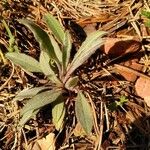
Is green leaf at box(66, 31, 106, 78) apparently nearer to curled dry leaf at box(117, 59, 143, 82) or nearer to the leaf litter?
the leaf litter

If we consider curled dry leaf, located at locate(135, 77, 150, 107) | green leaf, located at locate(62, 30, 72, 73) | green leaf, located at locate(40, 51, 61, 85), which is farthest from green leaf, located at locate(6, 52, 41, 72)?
curled dry leaf, located at locate(135, 77, 150, 107)

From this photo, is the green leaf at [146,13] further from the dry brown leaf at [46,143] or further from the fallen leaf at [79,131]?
the dry brown leaf at [46,143]

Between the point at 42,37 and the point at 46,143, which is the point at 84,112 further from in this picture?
the point at 42,37

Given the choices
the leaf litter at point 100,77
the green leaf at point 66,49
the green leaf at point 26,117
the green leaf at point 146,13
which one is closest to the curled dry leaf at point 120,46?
the leaf litter at point 100,77

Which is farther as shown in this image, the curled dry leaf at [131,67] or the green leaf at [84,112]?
the curled dry leaf at [131,67]

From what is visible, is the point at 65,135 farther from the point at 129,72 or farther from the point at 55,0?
the point at 55,0
